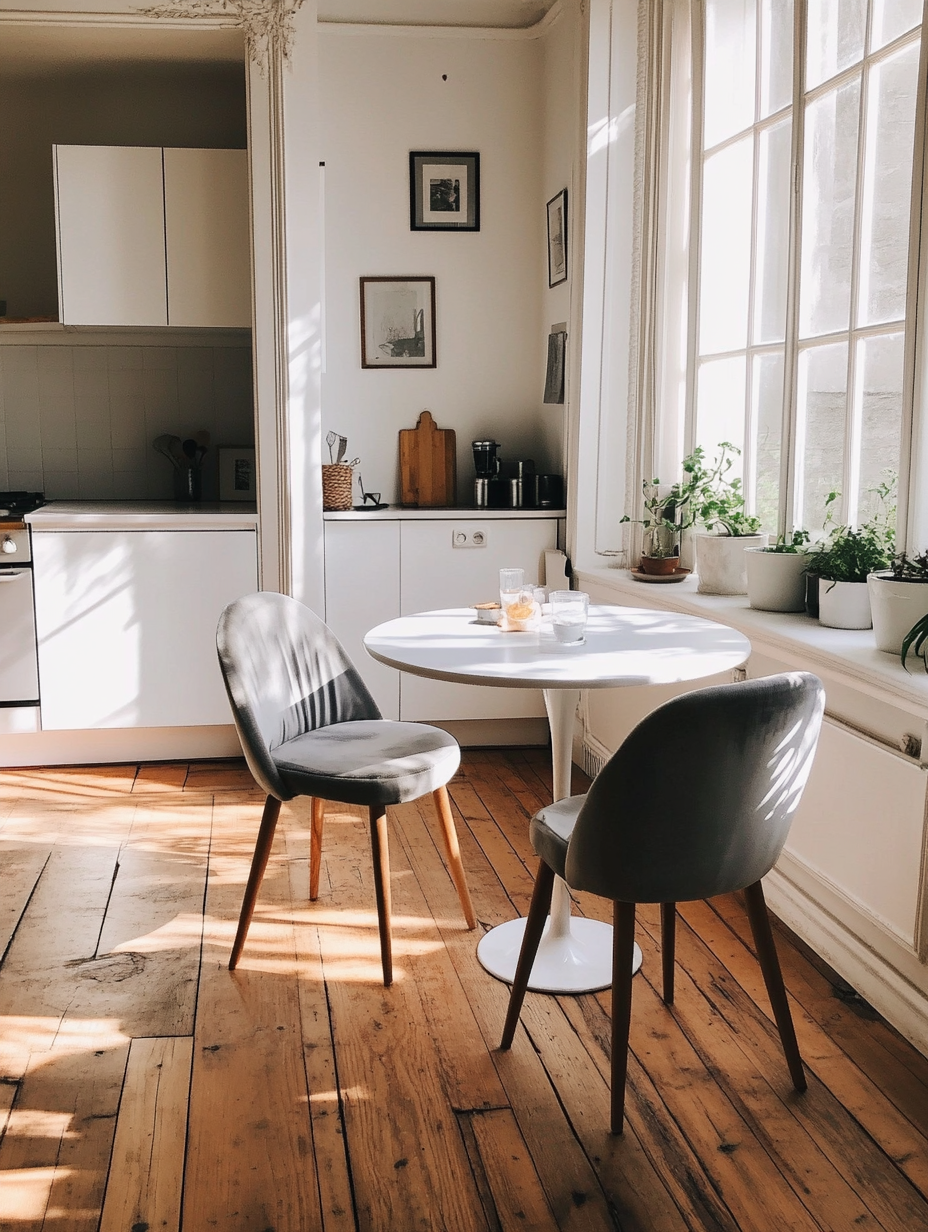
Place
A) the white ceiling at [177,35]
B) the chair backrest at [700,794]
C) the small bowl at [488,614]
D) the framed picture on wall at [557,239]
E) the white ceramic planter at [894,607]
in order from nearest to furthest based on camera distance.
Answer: the chair backrest at [700,794] → the white ceramic planter at [894,607] → the small bowl at [488,614] → the white ceiling at [177,35] → the framed picture on wall at [557,239]

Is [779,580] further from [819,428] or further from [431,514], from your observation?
[431,514]

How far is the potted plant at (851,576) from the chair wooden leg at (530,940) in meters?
0.99

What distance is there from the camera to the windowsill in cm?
210

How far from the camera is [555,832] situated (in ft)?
6.71

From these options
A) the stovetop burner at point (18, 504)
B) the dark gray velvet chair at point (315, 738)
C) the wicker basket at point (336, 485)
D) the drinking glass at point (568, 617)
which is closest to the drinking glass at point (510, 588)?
the drinking glass at point (568, 617)

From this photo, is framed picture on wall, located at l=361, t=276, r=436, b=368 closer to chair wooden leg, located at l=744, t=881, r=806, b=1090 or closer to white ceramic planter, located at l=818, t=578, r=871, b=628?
white ceramic planter, located at l=818, t=578, r=871, b=628

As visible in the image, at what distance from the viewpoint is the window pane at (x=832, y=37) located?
2600mm

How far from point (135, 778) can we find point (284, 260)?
1.86 m

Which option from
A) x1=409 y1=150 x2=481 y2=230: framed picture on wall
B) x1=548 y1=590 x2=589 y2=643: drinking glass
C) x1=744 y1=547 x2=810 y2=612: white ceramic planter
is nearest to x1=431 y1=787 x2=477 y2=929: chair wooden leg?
x1=548 y1=590 x2=589 y2=643: drinking glass

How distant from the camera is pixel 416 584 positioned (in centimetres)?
401

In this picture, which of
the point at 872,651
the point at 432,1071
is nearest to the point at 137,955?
the point at 432,1071

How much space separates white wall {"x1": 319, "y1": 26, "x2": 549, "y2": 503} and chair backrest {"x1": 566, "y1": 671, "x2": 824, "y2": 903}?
2562 millimetres

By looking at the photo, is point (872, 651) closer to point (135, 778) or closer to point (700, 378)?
point (700, 378)

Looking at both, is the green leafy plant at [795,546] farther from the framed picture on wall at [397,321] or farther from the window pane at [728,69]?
the framed picture on wall at [397,321]
